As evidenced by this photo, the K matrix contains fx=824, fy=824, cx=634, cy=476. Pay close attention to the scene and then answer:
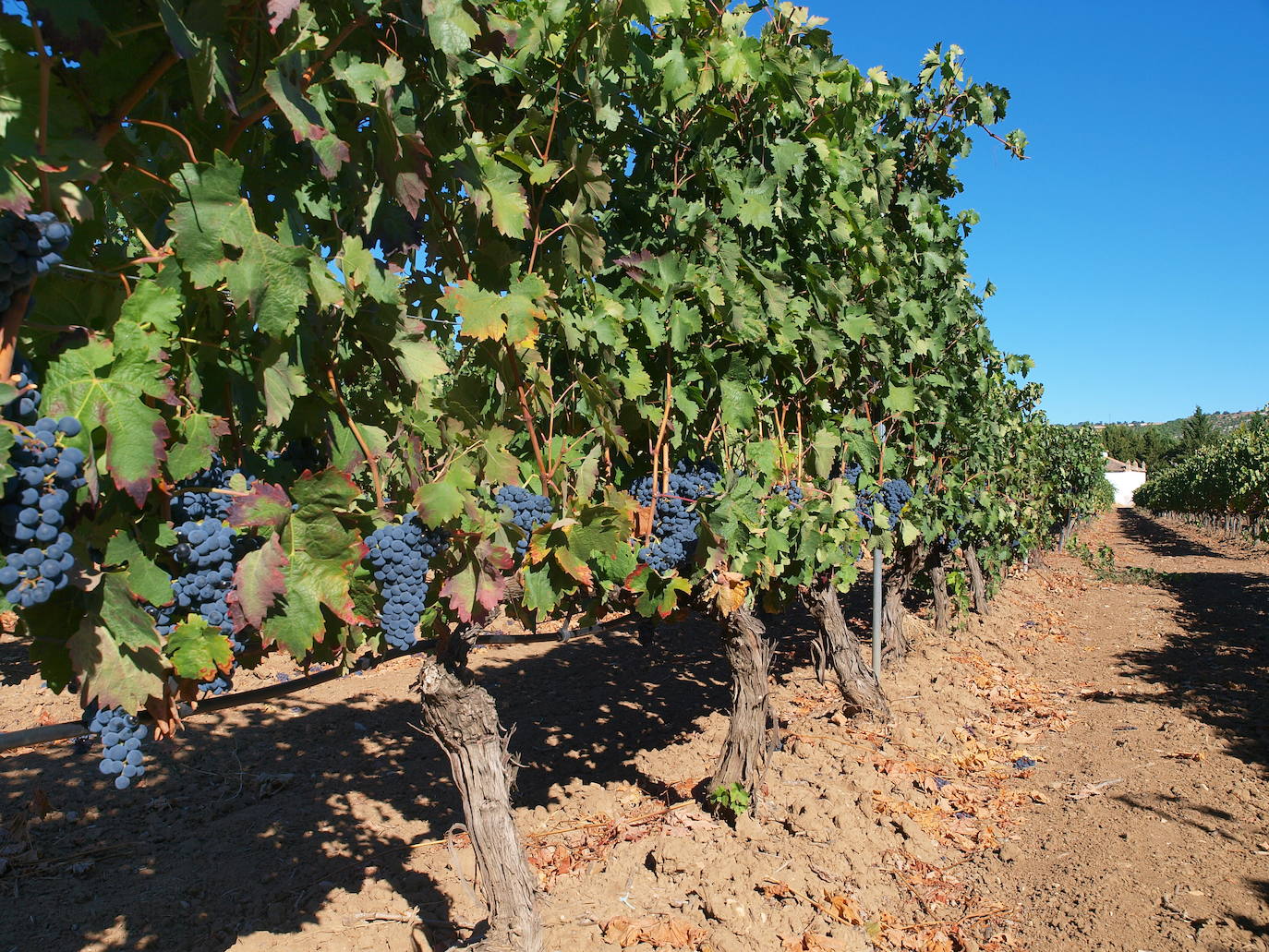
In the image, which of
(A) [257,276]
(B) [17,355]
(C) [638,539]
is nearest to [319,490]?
(A) [257,276]

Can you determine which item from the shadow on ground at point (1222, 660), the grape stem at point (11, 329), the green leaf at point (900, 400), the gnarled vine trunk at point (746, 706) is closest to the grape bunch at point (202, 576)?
the grape stem at point (11, 329)

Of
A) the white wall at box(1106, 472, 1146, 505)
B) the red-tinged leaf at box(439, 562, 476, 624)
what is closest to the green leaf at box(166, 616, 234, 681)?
the red-tinged leaf at box(439, 562, 476, 624)

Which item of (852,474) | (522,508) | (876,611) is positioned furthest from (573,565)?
(876,611)

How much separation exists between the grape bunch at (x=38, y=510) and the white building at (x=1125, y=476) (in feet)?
245

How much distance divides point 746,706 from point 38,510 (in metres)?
4.28

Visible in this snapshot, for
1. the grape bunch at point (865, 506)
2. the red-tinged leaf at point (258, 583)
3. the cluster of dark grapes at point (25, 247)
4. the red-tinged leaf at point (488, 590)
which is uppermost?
the cluster of dark grapes at point (25, 247)

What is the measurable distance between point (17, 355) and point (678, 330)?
2415 mm

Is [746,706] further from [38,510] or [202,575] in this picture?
[38,510]

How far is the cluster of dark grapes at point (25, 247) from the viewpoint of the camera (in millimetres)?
1285

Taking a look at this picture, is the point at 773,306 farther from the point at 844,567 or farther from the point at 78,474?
the point at 78,474

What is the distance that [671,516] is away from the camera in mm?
3516

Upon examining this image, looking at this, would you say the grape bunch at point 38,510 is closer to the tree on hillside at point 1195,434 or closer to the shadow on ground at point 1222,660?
the shadow on ground at point 1222,660

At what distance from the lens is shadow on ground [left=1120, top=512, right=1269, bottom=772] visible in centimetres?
730

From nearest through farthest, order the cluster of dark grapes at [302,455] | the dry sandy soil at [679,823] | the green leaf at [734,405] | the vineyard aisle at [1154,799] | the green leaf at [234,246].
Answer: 1. the green leaf at [234,246]
2. the cluster of dark grapes at [302,455]
3. the green leaf at [734,405]
4. the dry sandy soil at [679,823]
5. the vineyard aisle at [1154,799]
